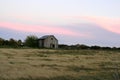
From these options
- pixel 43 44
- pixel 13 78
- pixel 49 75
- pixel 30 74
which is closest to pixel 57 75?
pixel 49 75

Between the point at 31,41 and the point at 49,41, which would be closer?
the point at 49,41

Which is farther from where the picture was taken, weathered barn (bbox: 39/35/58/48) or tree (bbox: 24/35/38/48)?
tree (bbox: 24/35/38/48)

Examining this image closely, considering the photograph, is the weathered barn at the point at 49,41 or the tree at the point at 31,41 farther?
the tree at the point at 31,41

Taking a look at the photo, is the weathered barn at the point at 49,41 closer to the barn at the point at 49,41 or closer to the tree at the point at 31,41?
the barn at the point at 49,41

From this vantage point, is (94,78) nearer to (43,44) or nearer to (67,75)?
(67,75)

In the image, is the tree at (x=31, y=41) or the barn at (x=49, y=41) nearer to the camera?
the barn at (x=49, y=41)

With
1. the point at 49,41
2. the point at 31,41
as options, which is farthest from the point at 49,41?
the point at 31,41

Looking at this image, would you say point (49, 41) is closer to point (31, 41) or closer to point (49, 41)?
point (49, 41)

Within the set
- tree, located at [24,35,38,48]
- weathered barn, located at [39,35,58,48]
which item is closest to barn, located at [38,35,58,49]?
weathered barn, located at [39,35,58,48]

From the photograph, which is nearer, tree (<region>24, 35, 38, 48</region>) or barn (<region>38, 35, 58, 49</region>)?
barn (<region>38, 35, 58, 49</region>)

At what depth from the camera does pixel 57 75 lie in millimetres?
20594

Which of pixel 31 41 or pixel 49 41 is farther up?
pixel 31 41

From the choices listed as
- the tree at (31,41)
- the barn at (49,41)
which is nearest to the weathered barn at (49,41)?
the barn at (49,41)

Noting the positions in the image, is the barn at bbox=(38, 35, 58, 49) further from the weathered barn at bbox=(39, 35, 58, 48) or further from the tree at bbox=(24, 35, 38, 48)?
the tree at bbox=(24, 35, 38, 48)
